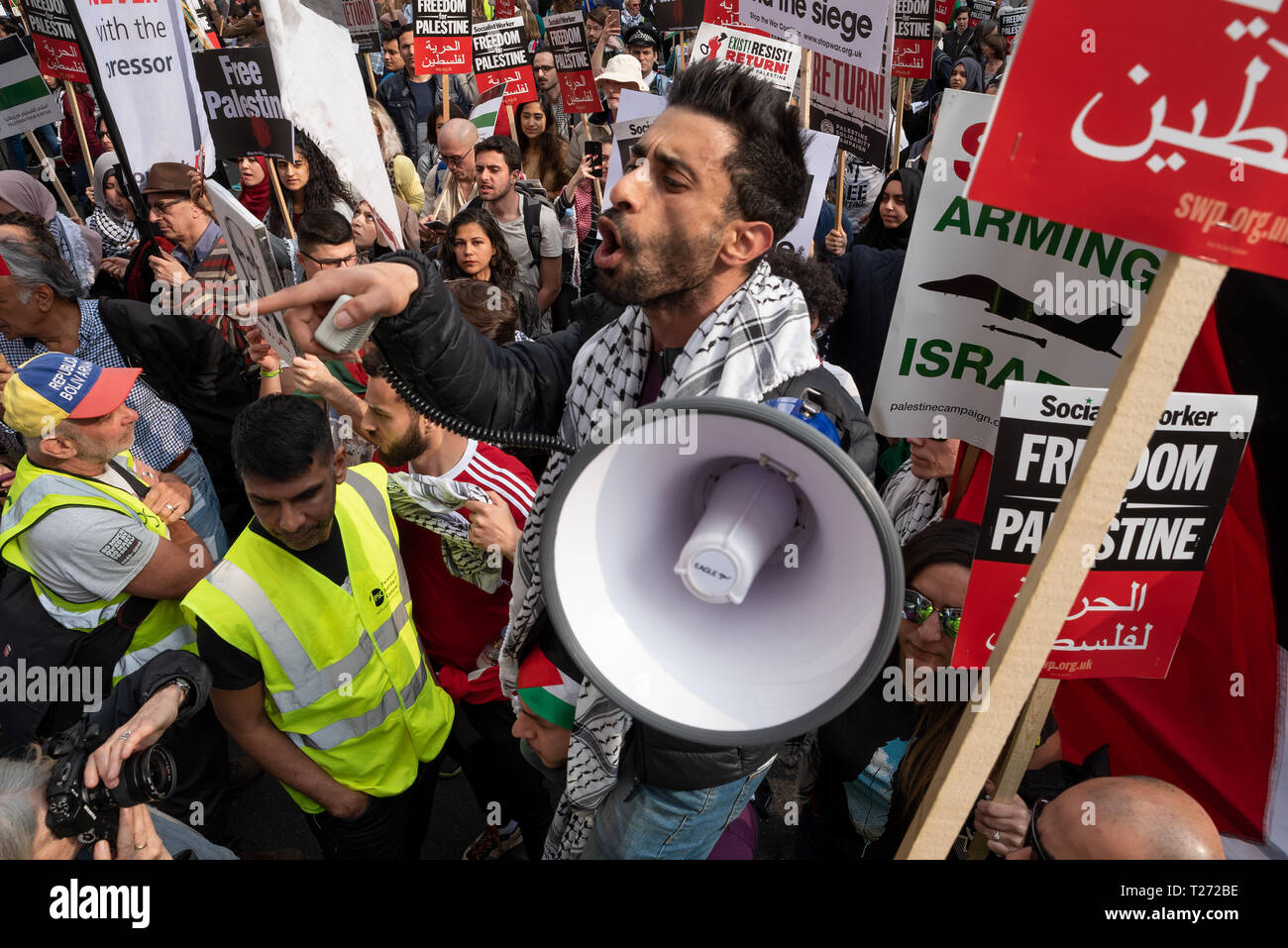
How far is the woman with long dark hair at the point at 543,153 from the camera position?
6547 millimetres

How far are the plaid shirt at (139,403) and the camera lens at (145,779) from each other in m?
1.44

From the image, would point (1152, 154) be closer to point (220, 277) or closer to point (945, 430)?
point (945, 430)

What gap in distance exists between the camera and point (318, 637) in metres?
2.09

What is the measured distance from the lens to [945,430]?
217cm

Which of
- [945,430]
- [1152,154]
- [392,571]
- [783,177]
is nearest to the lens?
[1152,154]

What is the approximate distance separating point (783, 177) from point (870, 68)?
8.33ft

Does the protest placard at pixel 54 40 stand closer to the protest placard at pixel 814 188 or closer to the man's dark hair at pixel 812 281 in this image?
the protest placard at pixel 814 188

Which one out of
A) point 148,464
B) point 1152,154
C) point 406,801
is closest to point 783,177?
point 1152,154

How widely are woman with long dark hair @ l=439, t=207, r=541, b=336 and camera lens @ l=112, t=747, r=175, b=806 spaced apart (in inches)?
98.3

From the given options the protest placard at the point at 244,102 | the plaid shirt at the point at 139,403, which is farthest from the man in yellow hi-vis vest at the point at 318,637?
the protest placard at the point at 244,102

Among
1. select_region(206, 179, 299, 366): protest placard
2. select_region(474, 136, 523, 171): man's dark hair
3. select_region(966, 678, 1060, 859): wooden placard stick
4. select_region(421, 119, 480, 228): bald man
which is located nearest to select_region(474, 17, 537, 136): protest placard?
select_region(421, 119, 480, 228): bald man

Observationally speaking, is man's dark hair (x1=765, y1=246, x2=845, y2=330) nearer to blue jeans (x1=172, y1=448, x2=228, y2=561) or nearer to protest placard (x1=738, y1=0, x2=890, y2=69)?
protest placard (x1=738, y1=0, x2=890, y2=69)
